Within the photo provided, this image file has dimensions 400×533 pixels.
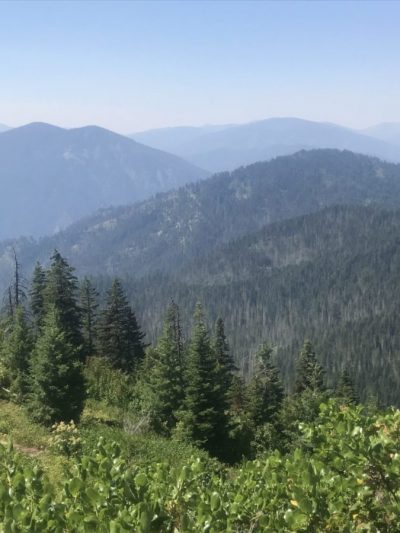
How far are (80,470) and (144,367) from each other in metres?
46.1

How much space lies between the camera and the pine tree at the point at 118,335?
5494 cm

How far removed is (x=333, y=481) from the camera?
5.59 metres

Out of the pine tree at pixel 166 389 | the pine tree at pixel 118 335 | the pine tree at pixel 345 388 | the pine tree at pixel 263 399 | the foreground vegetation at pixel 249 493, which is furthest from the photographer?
the pine tree at pixel 345 388

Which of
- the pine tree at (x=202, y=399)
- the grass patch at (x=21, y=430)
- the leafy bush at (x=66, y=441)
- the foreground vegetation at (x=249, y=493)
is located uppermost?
the foreground vegetation at (x=249, y=493)

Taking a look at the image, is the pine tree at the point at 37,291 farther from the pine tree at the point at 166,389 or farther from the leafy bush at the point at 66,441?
the leafy bush at the point at 66,441

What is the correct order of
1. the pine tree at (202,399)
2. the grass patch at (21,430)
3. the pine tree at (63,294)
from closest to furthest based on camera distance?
1. the grass patch at (21,430)
2. the pine tree at (202,399)
3. the pine tree at (63,294)

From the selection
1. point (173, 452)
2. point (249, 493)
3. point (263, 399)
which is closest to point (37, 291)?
point (263, 399)

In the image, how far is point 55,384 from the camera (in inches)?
1103

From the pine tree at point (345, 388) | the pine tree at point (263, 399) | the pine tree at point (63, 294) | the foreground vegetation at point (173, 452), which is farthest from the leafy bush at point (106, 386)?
the pine tree at point (345, 388)

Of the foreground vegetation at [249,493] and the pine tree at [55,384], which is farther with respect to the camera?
the pine tree at [55,384]

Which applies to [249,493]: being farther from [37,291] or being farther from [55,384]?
[37,291]

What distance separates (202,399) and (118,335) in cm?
2145

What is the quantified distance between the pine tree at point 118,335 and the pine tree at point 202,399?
18.1 meters

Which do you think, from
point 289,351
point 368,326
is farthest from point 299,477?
point 368,326
